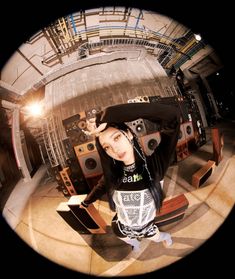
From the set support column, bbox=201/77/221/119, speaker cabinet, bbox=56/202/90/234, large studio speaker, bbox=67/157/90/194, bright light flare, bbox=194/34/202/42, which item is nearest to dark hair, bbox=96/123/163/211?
large studio speaker, bbox=67/157/90/194

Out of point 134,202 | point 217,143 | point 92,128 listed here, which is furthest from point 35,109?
point 217,143

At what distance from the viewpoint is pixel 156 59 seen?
0.92 meters

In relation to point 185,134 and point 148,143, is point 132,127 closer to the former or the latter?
point 148,143

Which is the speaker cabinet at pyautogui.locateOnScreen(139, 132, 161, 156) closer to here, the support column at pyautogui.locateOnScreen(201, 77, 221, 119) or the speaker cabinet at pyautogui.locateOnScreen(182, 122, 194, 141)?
the speaker cabinet at pyautogui.locateOnScreen(182, 122, 194, 141)

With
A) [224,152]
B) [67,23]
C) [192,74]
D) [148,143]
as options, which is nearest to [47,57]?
[67,23]

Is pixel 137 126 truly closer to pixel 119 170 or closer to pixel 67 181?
pixel 119 170

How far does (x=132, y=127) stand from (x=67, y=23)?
2.10 ft

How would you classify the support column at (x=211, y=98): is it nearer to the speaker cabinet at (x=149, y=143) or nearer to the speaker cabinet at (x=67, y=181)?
the speaker cabinet at (x=149, y=143)

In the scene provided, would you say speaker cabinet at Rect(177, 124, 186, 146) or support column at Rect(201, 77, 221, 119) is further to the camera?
support column at Rect(201, 77, 221, 119)

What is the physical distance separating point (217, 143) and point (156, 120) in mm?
480

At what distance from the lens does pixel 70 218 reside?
37.7 inches

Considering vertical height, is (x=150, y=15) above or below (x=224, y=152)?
above

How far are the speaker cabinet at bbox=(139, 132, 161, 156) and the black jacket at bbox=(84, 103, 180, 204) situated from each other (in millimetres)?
19

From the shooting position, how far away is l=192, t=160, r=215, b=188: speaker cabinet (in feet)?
3.06
